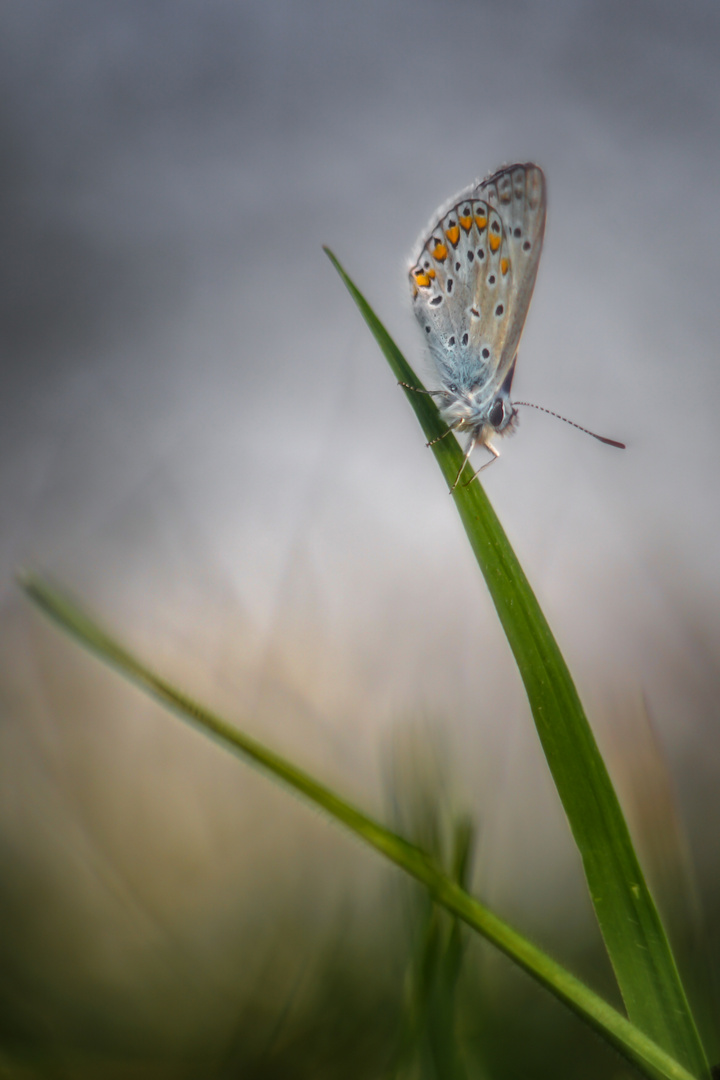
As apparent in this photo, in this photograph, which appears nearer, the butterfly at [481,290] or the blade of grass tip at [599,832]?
the blade of grass tip at [599,832]

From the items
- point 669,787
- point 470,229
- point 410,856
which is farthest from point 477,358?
point 410,856

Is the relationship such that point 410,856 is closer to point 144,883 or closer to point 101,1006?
point 101,1006

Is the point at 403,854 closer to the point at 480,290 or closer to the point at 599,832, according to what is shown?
the point at 599,832

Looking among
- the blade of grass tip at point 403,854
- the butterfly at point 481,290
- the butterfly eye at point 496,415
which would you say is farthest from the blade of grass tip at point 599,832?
the butterfly eye at point 496,415

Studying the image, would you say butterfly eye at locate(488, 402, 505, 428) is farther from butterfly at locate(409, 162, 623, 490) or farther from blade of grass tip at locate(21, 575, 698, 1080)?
blade of grass tip at locate(21, 575, 698, 1080)

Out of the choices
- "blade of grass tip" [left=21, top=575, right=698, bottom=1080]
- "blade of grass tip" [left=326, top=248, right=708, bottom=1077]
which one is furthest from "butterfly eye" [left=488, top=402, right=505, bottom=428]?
"blade of grass tip" [left=21, top=575, right=698, bottom=1080]

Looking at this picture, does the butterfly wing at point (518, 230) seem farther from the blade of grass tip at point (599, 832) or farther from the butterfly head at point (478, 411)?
the blade of grass tip at point (599, 832)

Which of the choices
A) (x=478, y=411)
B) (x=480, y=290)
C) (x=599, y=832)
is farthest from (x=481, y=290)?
(x=599, y=832)
